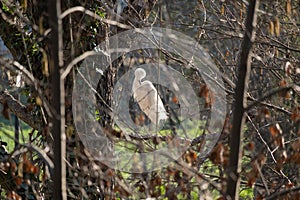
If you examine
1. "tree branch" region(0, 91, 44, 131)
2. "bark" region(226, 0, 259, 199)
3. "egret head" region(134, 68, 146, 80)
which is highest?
"egret head" region(134, 68, 146, 80)

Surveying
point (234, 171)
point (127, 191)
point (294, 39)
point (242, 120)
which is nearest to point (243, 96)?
point (242, 120)

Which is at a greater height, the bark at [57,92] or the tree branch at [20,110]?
the tree branch at [20,110]

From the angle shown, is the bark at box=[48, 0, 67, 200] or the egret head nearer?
the bark at box=[48, 0, 67, 200]

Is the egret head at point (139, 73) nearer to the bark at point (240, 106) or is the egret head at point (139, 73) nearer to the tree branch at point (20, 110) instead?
the tree branch at point (20, 110)

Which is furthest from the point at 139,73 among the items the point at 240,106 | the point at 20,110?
the point at 240,106

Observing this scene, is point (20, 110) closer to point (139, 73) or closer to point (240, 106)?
point (139, 73)

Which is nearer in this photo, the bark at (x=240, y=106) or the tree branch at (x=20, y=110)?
the bark at (x=240, y=106)

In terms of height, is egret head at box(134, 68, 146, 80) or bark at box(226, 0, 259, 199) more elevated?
egret head at box(134, 68, 146, 80)

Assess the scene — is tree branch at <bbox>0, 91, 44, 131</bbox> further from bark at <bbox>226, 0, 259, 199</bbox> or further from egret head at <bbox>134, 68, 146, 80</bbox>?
bark at <bbox>226, 0, 259, 199</bbox>

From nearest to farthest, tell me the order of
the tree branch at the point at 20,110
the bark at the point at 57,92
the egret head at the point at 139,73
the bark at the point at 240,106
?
the bark at the point at 57,92 → the bark at the point at 240,106 → the tree branch at the point at 20,110 → the egret head at the point at 139,73

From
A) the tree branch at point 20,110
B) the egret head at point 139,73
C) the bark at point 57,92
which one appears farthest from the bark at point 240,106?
the egret head at point 139,73

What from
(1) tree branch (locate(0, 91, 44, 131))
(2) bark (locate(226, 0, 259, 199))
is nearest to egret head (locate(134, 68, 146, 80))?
(1) tree branch (locate(0, 91, 44, 131))

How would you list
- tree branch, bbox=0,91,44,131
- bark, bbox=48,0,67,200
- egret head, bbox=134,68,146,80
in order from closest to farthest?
bark, bbox=48,0,67,200 < tree branch, bbox=0,91,44,131 < egret head, bbox=134,68,146,80

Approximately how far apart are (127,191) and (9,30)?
2.03 metres
